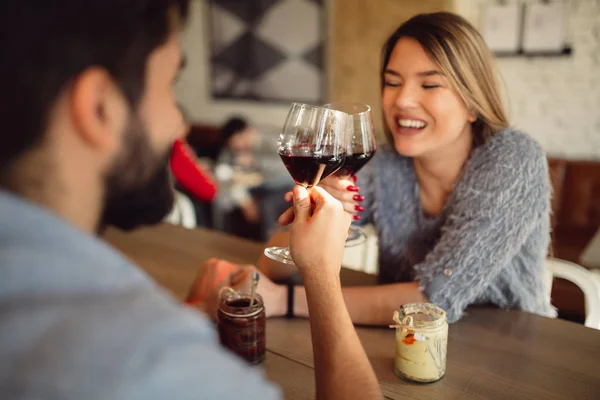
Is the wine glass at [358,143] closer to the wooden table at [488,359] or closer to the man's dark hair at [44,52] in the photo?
the wooden table at [488,359]

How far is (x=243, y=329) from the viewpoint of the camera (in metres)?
1.03

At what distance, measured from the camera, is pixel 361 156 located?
1.21m

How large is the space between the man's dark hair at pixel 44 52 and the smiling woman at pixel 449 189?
31.9 inches

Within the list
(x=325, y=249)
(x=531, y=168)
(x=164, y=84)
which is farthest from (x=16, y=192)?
(x=531, y=168)

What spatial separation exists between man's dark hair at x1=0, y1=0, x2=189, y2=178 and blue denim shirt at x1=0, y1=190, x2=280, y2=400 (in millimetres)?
81

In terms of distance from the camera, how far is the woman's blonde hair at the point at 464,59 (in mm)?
1390

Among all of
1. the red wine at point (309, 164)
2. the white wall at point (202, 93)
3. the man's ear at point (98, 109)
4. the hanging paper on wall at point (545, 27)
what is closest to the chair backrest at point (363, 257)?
the red wine at point (309, 164)

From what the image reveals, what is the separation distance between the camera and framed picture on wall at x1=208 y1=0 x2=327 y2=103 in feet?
16.2

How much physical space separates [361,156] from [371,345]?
419 mm

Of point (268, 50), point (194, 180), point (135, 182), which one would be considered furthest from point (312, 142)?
point (268, 50)

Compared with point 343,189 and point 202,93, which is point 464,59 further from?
point 202,93

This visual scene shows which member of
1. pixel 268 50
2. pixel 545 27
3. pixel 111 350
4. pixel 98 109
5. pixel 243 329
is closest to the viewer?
pixel 111 350

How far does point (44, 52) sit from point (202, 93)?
18.7ft

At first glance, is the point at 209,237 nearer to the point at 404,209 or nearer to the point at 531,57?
the point at 404,209
